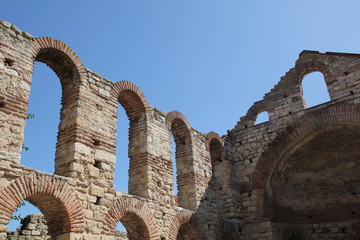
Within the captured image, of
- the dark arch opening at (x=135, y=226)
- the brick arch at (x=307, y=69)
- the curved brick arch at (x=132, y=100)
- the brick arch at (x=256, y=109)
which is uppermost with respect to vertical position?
the brick arch at (x=307, y=69)

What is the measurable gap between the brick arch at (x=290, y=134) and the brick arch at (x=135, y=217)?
4.44 m

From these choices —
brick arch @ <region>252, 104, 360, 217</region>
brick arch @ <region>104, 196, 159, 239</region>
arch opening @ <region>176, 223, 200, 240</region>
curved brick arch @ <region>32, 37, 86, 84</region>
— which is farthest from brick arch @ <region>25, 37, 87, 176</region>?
brick arch @ <region>252, 104, 360, 217</region>

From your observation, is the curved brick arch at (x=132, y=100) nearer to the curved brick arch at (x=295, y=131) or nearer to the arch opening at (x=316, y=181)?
the curved brick arch at (x=295, y=131)

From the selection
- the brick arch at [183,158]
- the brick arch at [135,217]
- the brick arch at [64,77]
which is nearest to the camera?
the brick arch at [64,77]

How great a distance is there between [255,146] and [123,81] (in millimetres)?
5401

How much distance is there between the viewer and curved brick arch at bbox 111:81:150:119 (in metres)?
9.35

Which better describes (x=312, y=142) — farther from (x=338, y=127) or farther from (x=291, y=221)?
(x=291, y=221)

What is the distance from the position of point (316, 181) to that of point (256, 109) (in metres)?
3.20

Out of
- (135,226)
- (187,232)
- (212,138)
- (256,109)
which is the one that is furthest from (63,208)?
(256,109)

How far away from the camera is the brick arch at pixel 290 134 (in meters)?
11.1

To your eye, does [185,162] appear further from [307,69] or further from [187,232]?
[307,69]

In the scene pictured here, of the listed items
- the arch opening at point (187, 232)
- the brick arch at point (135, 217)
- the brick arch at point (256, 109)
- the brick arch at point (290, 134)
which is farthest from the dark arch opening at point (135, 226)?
the brick arch at point (256, 109)

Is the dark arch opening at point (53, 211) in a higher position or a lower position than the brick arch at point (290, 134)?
lower

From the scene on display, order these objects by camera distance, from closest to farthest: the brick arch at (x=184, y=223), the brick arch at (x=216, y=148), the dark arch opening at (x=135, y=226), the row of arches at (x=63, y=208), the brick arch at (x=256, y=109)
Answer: the row of arches at (x=63, y=208)
the dark arch opening at (x=135, y=226)
the brick arch at (x=184, y=223)
the brick arch at (x=216, y=148)
the brick arch at (x=256, y=109)
